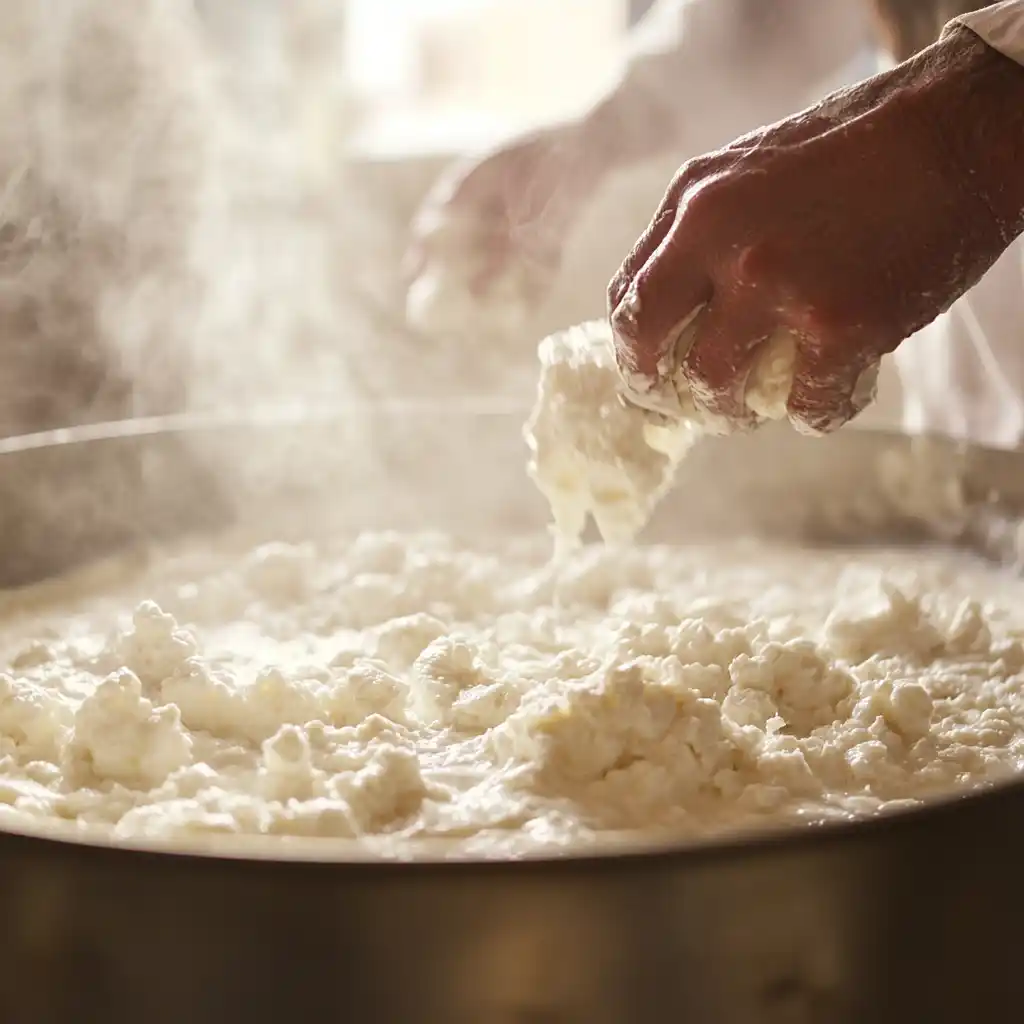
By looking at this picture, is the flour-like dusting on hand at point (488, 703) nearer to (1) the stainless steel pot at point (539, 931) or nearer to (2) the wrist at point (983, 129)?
(1) the stainless steel pot at point (539, 931)

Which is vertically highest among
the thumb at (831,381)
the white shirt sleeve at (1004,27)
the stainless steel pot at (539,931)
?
the white shirt sleeve at (1004,27)

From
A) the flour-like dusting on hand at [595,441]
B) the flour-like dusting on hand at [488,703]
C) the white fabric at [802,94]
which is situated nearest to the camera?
the flour-like dusting on hand at [488,703]

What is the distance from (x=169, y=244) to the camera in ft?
6.86

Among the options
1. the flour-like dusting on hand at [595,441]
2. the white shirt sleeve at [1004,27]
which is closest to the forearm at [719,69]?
the flour-like dusting on hand at [595,441]

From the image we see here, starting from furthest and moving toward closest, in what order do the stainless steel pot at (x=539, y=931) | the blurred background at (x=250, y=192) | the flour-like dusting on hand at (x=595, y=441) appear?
the blurred background at (x=250, y=192)
the flour-like dusting on hand at (x=595, y=441)
the stainless steel pot at (x=539, y=931)

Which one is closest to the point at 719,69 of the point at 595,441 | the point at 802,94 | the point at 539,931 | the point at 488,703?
the point at 802,94

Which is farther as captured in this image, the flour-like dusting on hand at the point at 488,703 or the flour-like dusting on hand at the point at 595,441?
the flour-like dusting on hand at the point at 595,441

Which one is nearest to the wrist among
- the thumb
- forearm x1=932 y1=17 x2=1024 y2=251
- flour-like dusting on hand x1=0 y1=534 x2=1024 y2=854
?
forearm x1=932 y1=17 x2=1024 y2=251

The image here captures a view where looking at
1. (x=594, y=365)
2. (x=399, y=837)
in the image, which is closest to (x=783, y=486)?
(x=594, y=365)

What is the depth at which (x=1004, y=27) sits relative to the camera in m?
0.80

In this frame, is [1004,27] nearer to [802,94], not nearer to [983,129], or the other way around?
[983,129]

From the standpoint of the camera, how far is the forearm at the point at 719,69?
1526 millimetres

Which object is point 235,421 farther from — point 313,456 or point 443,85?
point 443,85

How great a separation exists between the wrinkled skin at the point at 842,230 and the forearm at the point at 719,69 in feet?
2.27
